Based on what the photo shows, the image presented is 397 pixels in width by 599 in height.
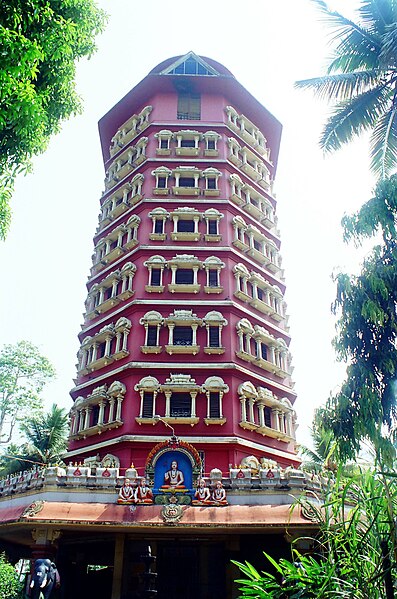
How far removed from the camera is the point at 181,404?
Answer: 24.7 meters

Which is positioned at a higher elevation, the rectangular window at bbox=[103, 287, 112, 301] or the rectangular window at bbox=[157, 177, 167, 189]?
the rectangular window at bbox=[157, 177, 167, 189]

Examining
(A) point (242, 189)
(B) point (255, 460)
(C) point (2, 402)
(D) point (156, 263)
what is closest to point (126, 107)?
(A) point (242, 189)

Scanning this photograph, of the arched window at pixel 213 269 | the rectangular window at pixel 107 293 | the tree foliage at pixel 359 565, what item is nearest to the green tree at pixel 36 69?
the tree foliage at pixel 359 565

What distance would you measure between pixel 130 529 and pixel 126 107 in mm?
29886

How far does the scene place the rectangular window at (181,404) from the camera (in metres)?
24.4

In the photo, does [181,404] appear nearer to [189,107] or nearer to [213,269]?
[213,269]

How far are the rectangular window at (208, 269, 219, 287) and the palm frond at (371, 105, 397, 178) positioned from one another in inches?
468

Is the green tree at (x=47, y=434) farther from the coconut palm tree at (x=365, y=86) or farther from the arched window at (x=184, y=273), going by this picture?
the coconut palm tree at (x=365, y=86)

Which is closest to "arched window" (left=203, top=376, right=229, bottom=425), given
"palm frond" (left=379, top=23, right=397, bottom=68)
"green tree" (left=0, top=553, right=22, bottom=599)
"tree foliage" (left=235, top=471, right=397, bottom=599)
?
"green tree" (left=0, top=553, right=22, bottom=599)

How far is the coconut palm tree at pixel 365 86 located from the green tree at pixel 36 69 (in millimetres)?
10461

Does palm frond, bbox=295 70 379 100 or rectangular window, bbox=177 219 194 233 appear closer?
palm frond, bbox=295 70 379 100

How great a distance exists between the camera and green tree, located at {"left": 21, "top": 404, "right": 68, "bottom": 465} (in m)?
36.1

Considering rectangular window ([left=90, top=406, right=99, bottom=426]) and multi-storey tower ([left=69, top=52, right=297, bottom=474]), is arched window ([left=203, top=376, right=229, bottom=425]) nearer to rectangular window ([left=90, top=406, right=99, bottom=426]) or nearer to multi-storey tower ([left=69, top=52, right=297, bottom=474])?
multi-storey tower ([left=69, top=52, right=297, bottom=474])

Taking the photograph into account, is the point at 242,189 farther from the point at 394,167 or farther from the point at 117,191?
the point at 394,167
